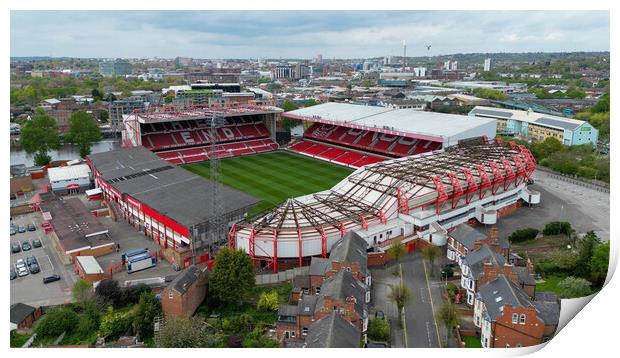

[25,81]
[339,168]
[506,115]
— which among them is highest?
[25,81]

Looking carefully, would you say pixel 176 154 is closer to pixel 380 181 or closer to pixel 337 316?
pixel 380 181

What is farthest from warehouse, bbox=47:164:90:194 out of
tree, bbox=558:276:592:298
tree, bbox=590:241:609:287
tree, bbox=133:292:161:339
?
tree, bbox=590:241:609:287

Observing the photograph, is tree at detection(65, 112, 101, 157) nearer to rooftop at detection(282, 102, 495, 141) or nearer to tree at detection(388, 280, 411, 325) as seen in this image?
rooftop at detection(282, 102, 495, 141)

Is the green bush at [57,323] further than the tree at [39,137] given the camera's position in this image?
No

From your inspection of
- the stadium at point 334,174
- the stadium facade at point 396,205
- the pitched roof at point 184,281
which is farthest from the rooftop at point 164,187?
the pitched roof at point 184,281


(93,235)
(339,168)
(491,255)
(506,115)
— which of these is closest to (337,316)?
(491,255)

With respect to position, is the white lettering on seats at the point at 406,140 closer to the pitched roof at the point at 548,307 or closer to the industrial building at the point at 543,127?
the industrial building at the point at 543,127
